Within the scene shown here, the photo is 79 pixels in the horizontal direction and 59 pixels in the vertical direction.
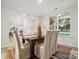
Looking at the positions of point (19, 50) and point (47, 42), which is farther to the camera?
point (19, 50)

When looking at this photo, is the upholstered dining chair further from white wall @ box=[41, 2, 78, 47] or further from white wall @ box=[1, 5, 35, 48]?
white wall @ box=[41, 2, 78, 47]

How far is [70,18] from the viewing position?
4.05 feet

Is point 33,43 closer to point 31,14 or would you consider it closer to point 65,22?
point 31,14

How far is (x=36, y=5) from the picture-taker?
142 centimetres

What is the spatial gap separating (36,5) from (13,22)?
599 mm

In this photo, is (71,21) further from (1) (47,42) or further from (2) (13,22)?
(2) (13,22)

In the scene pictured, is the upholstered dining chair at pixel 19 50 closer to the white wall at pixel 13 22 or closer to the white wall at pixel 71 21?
the white wall at pixel 13 22

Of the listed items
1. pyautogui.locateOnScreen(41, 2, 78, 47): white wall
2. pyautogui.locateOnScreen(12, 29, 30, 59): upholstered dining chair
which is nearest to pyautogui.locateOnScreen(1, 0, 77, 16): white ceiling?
pyautogui.locateOnScreen(41, 2, 78, 47): white wall

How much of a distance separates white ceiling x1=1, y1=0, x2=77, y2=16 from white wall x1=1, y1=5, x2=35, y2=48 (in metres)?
0.10

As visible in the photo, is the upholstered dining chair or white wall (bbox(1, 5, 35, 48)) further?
the upholstered dining chair

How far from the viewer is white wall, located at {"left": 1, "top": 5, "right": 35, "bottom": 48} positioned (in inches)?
42.7

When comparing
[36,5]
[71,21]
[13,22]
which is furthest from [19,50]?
[71,21]

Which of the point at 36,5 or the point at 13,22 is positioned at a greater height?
the point at 36,5

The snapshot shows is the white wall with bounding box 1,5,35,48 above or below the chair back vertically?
above
